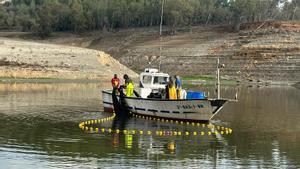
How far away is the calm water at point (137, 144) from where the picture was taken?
798 inches

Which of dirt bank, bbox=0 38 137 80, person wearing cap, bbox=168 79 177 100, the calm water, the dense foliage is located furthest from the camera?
the dense foliage

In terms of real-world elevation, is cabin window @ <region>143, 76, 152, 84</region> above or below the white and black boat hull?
above

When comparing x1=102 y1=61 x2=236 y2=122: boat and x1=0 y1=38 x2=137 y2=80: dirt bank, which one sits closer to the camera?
x1=102 y1=61 x2=236 y2=122: boat

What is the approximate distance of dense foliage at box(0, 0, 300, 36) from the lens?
458ft

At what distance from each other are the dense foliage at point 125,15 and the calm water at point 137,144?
103m

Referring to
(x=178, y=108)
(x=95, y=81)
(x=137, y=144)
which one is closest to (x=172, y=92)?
(x=178, y=108)

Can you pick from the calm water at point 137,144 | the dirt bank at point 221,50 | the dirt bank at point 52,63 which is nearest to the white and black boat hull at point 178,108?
the calm water at point 137,144

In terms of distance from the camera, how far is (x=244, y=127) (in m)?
31.2

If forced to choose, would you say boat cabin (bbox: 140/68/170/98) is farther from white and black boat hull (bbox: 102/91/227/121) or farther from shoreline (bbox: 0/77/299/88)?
shoreline (bbox: 0/77/299/88)

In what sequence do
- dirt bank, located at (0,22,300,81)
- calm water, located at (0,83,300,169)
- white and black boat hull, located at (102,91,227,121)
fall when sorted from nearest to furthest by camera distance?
calm water, located at (0,83,300,169), white and black boat hull, located at (102,91,227,121), dirt bank, located at (0,22,300,81)

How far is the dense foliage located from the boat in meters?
100

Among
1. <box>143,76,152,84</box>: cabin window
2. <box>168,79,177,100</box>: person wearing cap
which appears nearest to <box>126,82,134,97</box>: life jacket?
<box>143,76,152,84</box>: cabin window

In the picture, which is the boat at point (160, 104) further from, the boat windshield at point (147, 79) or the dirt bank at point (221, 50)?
the dirt bank at point (221, 50)

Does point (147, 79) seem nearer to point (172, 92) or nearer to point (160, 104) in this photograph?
point (160, 104)
